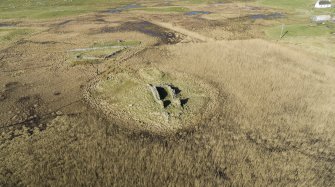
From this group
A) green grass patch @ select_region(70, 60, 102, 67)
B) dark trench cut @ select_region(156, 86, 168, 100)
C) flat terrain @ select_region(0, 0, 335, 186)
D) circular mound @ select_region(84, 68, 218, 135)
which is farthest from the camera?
green grass patch @ select_region(70, 60, 102, 67)

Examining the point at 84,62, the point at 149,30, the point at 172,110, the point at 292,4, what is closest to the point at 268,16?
the point at 292,4

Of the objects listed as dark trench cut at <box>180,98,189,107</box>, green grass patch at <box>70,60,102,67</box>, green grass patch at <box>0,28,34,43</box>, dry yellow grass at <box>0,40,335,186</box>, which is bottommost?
dry yellow grass at <box>0,40,335,186</box>

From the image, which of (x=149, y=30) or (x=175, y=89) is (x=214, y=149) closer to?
(x=175, y=89)

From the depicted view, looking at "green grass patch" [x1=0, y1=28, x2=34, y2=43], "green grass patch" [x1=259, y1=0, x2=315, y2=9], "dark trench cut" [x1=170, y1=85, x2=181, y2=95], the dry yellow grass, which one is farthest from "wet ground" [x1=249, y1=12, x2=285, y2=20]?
"green grass patch" [x1=0, y1=28, x2=34, y2=43]

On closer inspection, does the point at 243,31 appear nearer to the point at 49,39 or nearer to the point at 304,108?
the point at 304,108

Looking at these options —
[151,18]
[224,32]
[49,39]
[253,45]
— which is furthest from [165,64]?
[151,18]

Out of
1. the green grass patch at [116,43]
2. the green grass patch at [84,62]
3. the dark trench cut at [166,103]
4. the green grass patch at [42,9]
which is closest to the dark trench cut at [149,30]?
the green grass patch at [116,43]

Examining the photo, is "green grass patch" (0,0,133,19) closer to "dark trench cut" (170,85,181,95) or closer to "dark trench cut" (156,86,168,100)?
"dark trench cut" (156,86,168,100)

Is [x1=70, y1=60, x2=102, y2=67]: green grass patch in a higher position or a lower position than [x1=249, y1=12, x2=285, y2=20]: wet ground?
lower
